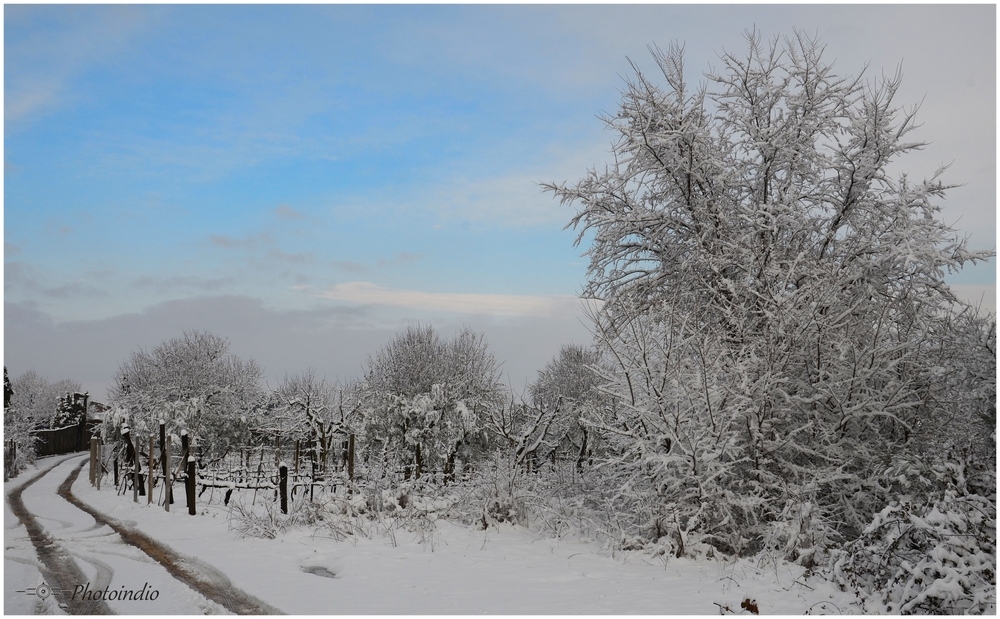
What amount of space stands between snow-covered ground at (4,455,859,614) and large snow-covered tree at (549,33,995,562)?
3.54ft

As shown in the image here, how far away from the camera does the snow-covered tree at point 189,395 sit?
Answer: 1191 inches

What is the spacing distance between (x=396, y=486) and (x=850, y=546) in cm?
788

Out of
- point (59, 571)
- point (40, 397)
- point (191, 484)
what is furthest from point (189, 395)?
point (40, 397)

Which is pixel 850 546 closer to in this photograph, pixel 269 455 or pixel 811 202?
pixel 811 202

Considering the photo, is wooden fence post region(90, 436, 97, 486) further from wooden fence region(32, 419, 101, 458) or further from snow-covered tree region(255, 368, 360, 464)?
wooden fence region(32, 419, 101, 458)

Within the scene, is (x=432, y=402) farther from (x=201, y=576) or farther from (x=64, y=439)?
(x=64, y=439)

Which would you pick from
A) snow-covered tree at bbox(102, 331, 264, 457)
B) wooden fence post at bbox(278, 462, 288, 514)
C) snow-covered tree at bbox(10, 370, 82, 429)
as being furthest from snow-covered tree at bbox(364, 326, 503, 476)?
snow-covered tree at bbox(10, 370, 82, 429)

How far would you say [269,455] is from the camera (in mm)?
33875

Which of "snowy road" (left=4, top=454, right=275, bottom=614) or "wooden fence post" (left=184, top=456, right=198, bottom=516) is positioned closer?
"snowy road" (left=4, top=454, right=275, bottom=614)

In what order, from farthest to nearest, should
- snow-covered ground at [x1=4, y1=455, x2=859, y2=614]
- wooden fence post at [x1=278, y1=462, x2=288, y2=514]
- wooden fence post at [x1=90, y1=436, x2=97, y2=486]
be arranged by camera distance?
wooden fence post at [x1=90, y1=436, x2=97, y2=486] → wooden fence post at [x1=278, y1=462, x2=288, y2=514] → snow-covered ground at [x1=4, y1=455, x2=859, y2=614]

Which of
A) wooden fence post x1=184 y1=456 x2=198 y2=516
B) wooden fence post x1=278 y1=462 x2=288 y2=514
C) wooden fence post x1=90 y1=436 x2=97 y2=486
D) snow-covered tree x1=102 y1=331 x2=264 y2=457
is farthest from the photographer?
snow-covered tree x1=102 y1=331 x2=264 y2=457

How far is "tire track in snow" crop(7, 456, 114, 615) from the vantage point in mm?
6793

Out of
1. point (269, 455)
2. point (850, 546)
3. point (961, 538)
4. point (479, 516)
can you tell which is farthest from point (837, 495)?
point (269, 455)

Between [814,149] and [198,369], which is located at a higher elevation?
[814,149]
